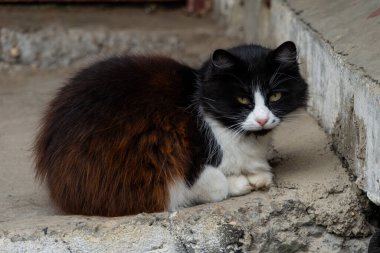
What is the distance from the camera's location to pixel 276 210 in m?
3.66

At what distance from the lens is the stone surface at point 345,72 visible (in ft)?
11.8

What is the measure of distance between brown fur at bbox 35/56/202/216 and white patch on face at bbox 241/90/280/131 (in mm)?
253

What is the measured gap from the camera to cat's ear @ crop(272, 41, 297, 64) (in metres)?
3.68

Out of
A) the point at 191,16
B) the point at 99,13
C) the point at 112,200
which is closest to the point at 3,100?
the point at 99,13

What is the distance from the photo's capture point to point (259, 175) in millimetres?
3832

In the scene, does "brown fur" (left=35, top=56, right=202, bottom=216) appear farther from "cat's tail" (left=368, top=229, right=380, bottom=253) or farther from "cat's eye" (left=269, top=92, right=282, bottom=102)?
"cat's tail" (left=368, top=229, right=380, bottom=253)

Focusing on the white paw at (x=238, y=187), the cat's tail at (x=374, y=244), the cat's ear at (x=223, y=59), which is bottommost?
the cat's tail at (x=374, y=244)

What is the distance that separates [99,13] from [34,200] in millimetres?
2987

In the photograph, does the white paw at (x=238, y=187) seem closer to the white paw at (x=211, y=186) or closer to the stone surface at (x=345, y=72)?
the white paw at (x=211, y=186)

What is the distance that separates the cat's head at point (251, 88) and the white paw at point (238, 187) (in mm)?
231

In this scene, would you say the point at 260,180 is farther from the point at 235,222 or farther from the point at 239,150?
the point at 235,222

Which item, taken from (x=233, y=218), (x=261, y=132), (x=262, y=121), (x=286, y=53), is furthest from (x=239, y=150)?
(x=286, y=53)

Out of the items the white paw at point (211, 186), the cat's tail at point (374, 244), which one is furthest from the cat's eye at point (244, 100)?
the cat's tail at point (374, 244)

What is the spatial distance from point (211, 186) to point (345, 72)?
0.86 meters
